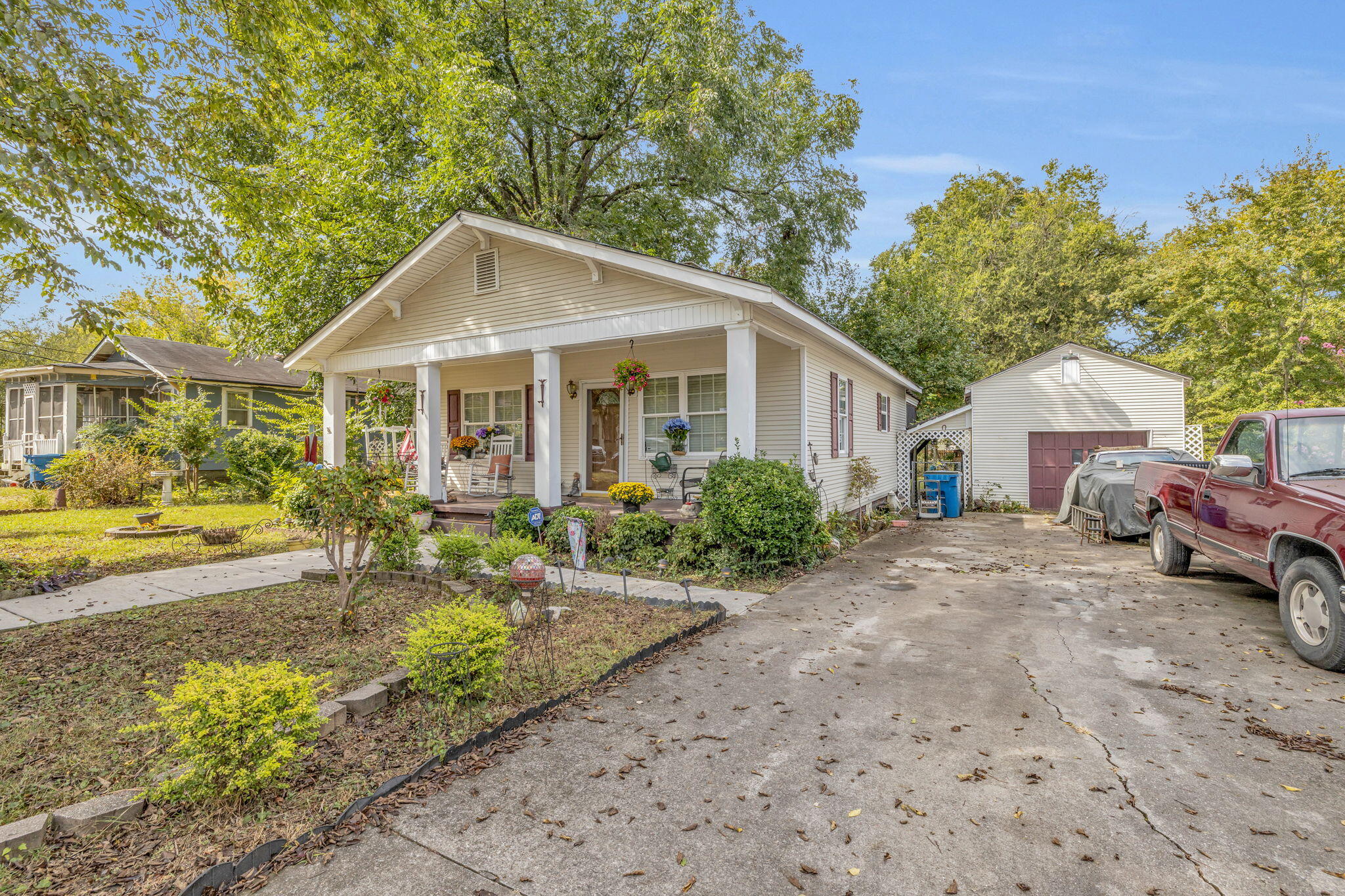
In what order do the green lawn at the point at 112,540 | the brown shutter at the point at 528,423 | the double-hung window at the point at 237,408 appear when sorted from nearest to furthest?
the green lawn at the point at 112,540, the brown shutter at the point at 528,423, the double-hung window at the point at 237,408

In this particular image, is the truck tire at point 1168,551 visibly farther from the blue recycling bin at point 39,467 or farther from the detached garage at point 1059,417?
the blue recycling bin at point 39,467

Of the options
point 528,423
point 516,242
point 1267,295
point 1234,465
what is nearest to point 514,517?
point 528,423

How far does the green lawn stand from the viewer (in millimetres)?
8016

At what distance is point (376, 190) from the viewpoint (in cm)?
1390

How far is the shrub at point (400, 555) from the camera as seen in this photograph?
22.1ft

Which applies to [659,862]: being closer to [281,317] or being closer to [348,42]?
[348,42]

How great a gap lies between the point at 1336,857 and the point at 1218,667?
247 centimetres

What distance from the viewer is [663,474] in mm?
10648

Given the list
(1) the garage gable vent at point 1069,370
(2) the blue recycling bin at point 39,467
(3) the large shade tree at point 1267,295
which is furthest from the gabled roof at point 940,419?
(2) the blue recycling bin at point 39,467

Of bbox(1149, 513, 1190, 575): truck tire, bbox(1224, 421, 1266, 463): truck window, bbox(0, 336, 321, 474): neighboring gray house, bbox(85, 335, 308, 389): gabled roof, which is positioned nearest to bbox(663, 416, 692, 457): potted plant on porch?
bbox(1149, 513, 1190, 575): truck tire

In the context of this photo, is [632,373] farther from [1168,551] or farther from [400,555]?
[1168,551]

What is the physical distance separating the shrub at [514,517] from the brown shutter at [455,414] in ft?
14.1

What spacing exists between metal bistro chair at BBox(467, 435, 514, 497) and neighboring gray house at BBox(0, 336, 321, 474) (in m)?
8.50

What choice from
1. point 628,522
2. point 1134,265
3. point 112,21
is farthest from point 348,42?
point 1134,265
